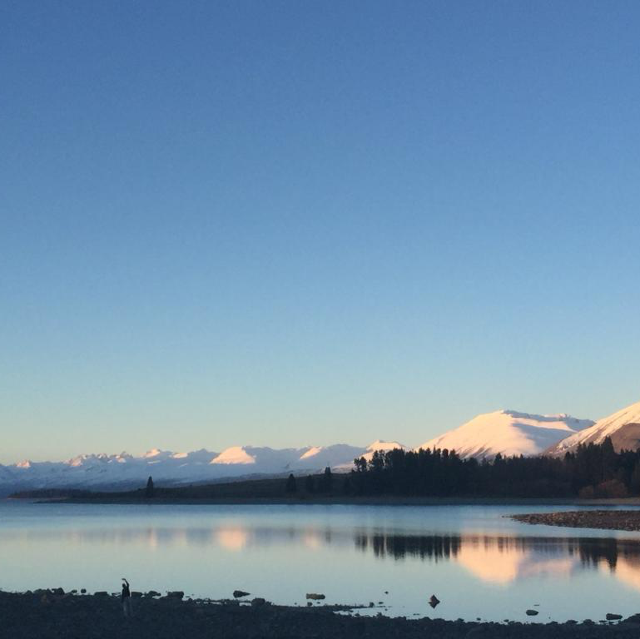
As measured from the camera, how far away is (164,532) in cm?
10588

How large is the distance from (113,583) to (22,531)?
62.3m

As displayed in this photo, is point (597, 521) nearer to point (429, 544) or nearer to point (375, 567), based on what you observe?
point (429, 544)

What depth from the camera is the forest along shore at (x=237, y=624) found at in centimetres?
3509

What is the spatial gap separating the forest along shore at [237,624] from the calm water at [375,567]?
4.12 metres

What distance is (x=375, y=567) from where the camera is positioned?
6328 centimetres

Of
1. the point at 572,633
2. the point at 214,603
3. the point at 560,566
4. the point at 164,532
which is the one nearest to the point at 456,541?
the point at 560,566

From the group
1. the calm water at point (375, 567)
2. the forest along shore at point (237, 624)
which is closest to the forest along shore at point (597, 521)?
the calm water at point (375, 567)

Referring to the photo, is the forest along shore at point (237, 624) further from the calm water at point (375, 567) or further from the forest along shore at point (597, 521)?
the forest along shore at point (597, 521)

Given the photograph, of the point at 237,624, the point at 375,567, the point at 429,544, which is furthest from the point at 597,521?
the point at 237,624

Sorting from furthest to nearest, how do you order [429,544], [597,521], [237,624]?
[597,521] → [429,544] → [237,624]

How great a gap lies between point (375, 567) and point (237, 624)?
87.4 feet

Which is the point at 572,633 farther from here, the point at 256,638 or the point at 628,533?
the point at 628,533

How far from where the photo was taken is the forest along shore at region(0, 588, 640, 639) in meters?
35.1

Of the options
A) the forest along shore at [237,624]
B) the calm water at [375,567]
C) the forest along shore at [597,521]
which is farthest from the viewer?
the forest along shore at [597,521]
